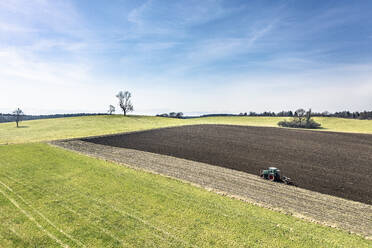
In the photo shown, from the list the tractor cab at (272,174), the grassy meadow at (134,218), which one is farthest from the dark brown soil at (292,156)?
the grassy meadow at (134,218)

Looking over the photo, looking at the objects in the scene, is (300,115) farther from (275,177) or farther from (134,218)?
(134,218)

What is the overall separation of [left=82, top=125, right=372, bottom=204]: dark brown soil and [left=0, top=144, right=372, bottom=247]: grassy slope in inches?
367

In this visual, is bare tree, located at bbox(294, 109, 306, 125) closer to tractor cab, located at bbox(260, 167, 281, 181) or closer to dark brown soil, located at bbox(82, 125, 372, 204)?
dark brown soil, located at bbox(82, 125, 372, 204)

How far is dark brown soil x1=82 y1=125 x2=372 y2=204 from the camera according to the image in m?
20.4

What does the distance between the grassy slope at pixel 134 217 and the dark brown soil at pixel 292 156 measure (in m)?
9.31

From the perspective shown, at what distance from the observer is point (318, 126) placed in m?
76.1

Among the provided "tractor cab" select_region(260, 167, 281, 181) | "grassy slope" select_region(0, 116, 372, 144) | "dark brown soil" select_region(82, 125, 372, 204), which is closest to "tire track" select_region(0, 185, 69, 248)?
"tractor cab" select_region(260, 167, 281, 181)

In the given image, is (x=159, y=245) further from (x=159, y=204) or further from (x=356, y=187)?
(x=356, y=187)

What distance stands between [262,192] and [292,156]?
16.0 meters

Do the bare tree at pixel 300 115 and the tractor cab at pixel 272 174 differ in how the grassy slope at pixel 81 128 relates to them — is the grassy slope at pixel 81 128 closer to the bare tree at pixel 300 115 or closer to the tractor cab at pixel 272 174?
the bare tree at pixel 300 115

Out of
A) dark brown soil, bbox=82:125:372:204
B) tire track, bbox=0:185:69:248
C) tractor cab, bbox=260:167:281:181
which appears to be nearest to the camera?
tire track, bbox=0:185:69:248

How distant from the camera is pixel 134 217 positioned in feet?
41.3

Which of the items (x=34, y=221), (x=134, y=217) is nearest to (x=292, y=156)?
(x=134, y=217)

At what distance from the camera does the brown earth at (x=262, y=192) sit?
45.1 ft
